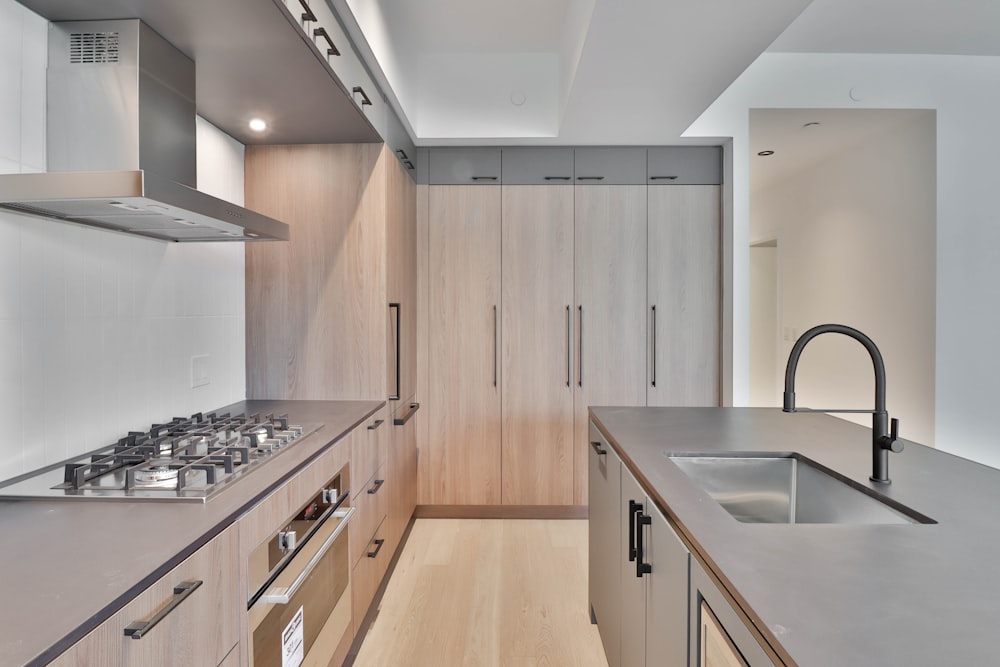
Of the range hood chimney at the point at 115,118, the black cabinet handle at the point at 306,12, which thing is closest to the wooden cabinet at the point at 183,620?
the range hood chimney at the point at 115,118

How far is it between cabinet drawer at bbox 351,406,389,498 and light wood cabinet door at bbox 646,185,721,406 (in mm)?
1737

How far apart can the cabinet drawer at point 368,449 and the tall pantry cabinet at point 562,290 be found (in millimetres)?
964

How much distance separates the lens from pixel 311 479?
1568 mm

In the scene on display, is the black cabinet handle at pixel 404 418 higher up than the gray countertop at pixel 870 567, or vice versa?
the gray countertop at pixel 870 567

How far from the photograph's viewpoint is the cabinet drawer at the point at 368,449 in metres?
2.04

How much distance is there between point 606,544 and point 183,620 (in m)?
1.33

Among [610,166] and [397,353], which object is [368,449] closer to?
[397,353]

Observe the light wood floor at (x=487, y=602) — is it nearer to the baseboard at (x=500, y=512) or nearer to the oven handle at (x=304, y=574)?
the baseboard at (x=500, y=512)

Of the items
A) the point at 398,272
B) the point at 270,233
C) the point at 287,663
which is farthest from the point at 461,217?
the point at 287,663

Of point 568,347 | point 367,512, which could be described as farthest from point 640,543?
point 568,347

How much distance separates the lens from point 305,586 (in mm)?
1466

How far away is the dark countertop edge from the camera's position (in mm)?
649

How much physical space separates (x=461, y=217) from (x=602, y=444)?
1.95 m

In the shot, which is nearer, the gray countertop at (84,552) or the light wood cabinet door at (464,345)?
the gray countertop at (84,552)
